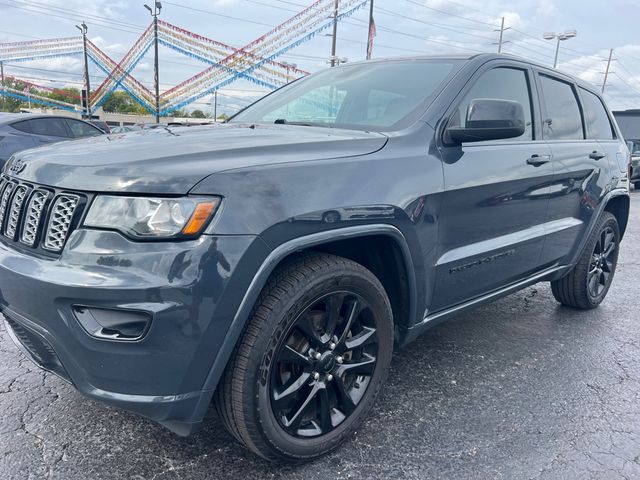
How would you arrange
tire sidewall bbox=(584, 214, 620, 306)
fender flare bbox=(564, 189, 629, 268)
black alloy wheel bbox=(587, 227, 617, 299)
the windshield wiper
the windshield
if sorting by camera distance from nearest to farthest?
the windshield < the windshield wiper < fender flare bbox=(564, 189, 629, 268) < tire sidewall bbox=(584, 214, 620, 306) < black alloy wheel bbox=(587, 227, 617, 299)

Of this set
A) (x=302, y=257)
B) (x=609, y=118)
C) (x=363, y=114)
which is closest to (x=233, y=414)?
(x=302, y=257)

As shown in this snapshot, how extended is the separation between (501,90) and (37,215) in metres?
2.56

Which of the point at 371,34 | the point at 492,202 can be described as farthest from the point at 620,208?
the point at 371,34

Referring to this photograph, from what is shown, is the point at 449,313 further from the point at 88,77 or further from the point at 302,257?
the point at 88,77

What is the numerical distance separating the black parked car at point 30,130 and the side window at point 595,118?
6.59 metres

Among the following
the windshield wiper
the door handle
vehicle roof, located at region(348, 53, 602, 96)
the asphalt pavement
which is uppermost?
vehicle roof, located at region(348, 53, 602, 96)

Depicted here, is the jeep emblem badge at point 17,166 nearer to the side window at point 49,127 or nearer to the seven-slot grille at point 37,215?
the seven-slot grille at point 37,215

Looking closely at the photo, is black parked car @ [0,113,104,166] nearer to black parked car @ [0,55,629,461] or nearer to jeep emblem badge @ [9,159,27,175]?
jeep emblem badge @ [9,159,27,175]

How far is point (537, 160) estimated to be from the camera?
3203 mm

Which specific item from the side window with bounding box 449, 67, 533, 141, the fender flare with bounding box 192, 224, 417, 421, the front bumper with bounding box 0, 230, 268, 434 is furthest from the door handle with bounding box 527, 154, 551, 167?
the front bumper with bounding box 0, 230, 268, 434

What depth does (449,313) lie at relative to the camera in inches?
111

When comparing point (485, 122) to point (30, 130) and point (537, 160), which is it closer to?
point (537, 160)

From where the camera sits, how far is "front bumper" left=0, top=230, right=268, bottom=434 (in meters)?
1.70

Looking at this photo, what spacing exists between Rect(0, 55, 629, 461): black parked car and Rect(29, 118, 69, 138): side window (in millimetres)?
7610
